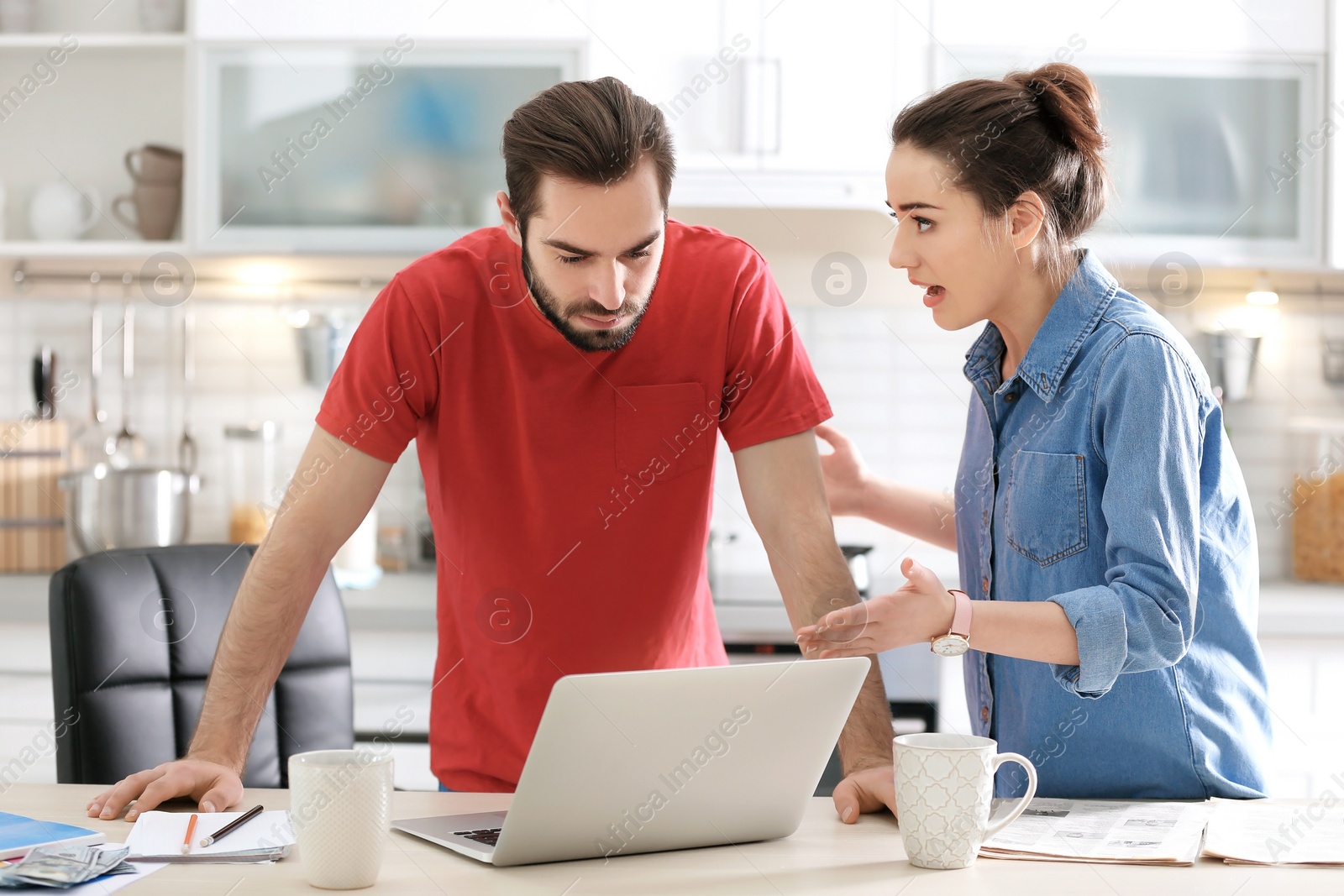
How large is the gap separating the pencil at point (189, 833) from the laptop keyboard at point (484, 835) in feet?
0.66

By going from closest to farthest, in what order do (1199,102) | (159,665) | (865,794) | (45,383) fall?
(865,794), (159,665), (1199,102), (45,383)

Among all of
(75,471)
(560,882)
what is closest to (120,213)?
(75,471)

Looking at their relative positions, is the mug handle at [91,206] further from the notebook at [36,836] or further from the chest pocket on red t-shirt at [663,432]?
the notebook at [36,836]

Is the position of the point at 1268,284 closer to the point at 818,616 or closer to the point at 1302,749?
the point at 1302,749

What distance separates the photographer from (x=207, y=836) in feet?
3.05

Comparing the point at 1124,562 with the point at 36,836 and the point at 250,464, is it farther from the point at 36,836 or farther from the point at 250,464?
the point at 250,464

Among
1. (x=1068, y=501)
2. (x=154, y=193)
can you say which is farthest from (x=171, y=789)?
(x=154, y=193)

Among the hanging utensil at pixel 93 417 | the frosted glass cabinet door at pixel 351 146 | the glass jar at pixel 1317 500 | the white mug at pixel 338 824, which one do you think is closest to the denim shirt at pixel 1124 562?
the white mug at pixel 338 824

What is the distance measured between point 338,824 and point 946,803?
1.44 ft

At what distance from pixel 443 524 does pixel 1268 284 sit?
2.38 m

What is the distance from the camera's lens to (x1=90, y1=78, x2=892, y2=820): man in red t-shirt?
4.02 feet

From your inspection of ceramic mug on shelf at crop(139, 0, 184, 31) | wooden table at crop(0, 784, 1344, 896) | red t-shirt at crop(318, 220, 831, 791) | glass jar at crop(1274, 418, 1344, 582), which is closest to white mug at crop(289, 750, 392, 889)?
wooden table at crop(0, 784, 1344, 896)

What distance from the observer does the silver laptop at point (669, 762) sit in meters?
0.83

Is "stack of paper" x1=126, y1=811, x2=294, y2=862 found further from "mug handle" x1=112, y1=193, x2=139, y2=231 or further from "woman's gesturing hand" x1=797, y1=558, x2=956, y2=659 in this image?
"mug handle" x1=112, y1=193, x2=139, y2=231
